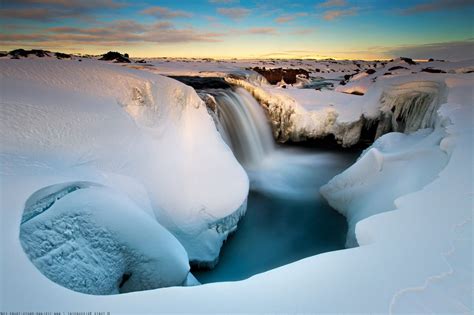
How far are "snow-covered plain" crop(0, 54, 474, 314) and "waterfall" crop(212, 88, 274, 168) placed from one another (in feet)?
8.40

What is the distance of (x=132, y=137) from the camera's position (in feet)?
14.6

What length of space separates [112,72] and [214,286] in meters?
4.02

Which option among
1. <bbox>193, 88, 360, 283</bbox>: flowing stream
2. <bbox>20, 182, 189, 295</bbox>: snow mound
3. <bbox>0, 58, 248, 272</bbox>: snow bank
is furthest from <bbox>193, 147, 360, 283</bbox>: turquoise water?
<bbox>20, 182, 189, 295</bbox>: snow mound

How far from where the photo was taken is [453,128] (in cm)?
459

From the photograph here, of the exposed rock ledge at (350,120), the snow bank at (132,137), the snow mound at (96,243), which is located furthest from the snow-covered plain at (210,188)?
the exposed rock ledge at (350,120)

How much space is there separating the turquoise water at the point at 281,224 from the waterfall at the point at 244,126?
1.70 feet

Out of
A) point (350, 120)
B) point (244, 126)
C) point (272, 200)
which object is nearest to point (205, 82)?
point (244, 126)

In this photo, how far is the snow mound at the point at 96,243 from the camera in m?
2.24

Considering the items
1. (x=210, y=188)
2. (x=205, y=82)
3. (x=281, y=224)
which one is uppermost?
(x=205, y=82)

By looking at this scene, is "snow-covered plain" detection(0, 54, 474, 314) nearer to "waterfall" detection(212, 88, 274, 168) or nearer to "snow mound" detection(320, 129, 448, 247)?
"snow mound" detection(320, 129, 448, 247)

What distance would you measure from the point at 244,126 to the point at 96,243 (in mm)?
7292

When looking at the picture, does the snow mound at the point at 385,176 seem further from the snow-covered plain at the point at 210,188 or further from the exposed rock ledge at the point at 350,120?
the exposed rock ledge at the point at 350,120

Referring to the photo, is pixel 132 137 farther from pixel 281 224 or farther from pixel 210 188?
pixel 281 224

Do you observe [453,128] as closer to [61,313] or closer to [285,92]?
[61,313]
